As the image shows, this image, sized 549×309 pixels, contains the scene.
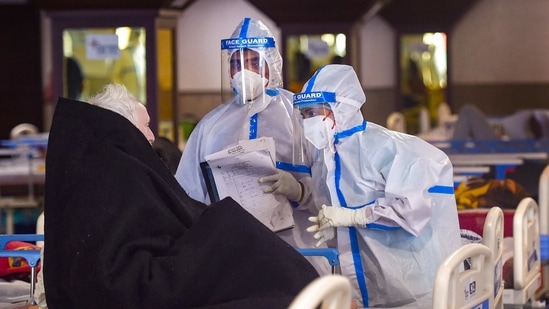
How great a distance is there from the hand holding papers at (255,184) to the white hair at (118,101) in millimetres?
613

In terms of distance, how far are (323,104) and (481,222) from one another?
4.75 ft

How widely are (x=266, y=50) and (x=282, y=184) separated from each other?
455 mm

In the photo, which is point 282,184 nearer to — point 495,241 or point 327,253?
point 327,253

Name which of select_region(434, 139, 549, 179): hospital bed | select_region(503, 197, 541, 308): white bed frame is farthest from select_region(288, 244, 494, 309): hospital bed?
select_region(434, 139, 549, 179): hospital bed

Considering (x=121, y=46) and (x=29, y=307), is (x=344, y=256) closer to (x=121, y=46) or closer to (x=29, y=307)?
(x=29, y=307)

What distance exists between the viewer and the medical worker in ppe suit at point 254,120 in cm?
395

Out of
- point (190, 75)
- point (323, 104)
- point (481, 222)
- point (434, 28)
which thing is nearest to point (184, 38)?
point (190, 75)

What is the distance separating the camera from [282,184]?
3.86 meters

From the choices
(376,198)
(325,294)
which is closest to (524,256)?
(376,198)

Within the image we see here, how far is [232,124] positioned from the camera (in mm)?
4047

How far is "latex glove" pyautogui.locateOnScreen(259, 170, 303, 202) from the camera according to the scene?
12.7 feet

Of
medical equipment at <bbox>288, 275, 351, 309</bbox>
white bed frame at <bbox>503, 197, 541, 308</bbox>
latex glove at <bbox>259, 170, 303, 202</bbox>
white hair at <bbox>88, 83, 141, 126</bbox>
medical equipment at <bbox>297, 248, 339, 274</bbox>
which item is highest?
white hair at <bbox>88, 83, 141, 126</bbox>

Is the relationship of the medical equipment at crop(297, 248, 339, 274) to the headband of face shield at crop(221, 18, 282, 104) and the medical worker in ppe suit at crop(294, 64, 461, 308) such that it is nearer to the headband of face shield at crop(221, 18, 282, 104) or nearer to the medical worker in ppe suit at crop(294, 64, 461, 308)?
the medical worker in ppe suit at crop(294, 64, 461, 308)

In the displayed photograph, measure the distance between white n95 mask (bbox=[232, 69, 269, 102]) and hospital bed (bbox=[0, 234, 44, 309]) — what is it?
0.81 meters
